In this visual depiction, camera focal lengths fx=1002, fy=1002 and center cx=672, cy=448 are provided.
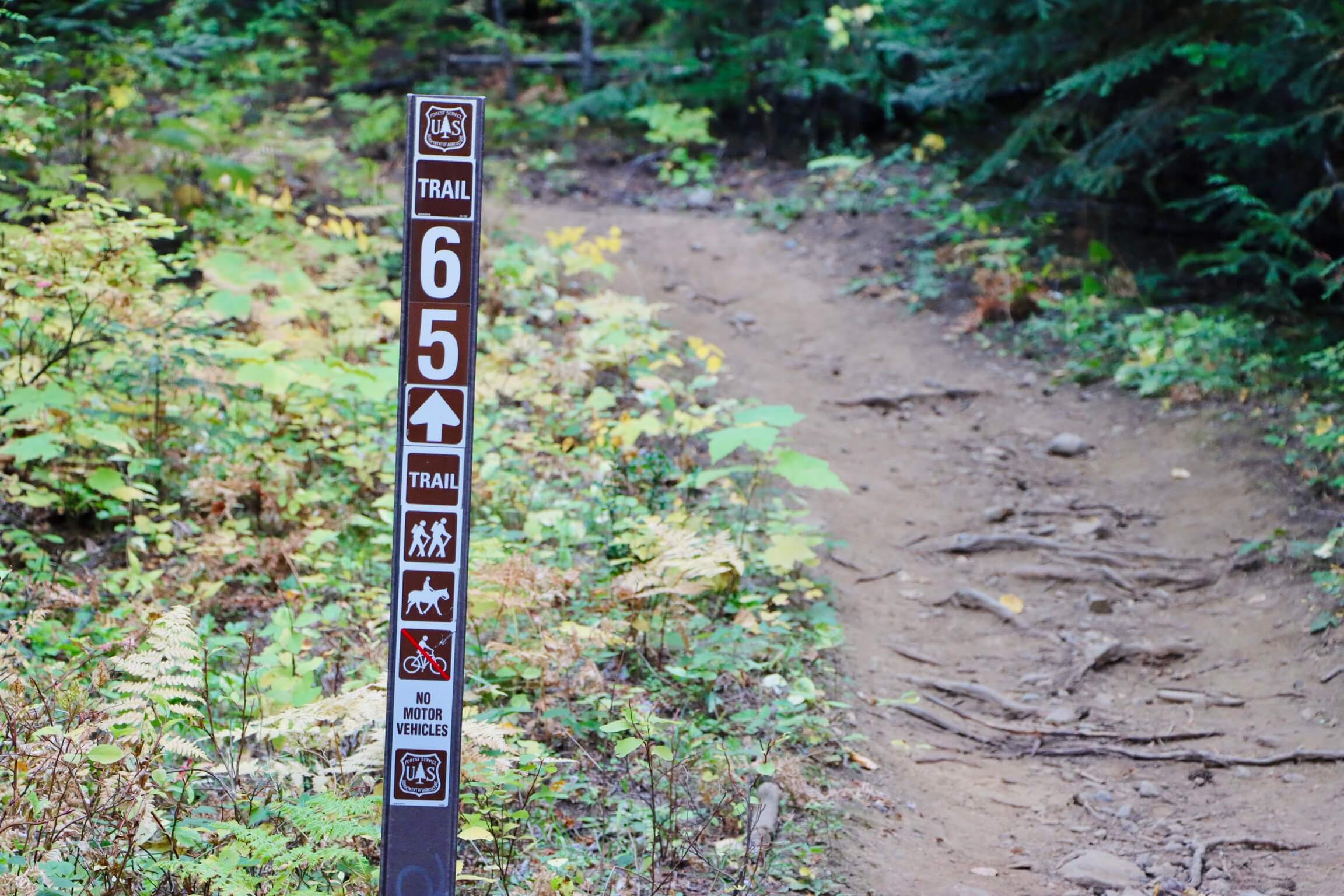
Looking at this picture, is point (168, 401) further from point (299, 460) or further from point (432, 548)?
point (432, 548)

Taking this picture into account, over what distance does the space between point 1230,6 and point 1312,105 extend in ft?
4.79

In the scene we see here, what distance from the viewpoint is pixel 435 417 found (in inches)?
108

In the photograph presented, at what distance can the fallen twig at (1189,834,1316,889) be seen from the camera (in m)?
4.17

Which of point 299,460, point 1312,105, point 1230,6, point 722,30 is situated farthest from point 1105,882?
point 722,30

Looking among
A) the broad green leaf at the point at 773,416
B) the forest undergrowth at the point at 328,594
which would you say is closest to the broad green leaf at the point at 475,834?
the forest undergrowth at the point at 328,594

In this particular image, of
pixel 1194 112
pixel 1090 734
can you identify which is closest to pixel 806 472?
pixel 1090 734

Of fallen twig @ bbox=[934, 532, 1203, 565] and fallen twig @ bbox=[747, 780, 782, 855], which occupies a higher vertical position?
fallen twig @ bbox=[747, 780, 782, 855]

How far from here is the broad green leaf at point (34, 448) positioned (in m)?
4.93

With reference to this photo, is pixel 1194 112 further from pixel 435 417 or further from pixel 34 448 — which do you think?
pixel 34 448

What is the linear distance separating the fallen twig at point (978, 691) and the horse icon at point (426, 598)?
3.77 m

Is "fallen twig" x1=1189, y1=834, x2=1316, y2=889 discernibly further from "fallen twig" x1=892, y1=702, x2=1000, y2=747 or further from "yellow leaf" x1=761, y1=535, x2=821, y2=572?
"yellow leaf" x1=761, y1=535, x2=821, y2=572

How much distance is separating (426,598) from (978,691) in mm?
4000

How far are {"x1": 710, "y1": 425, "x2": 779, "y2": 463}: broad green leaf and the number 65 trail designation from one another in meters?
2.83

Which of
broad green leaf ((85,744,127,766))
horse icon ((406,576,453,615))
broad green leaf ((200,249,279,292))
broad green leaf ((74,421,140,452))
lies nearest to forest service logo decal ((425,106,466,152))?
horse icon ((406,576,453,615))
